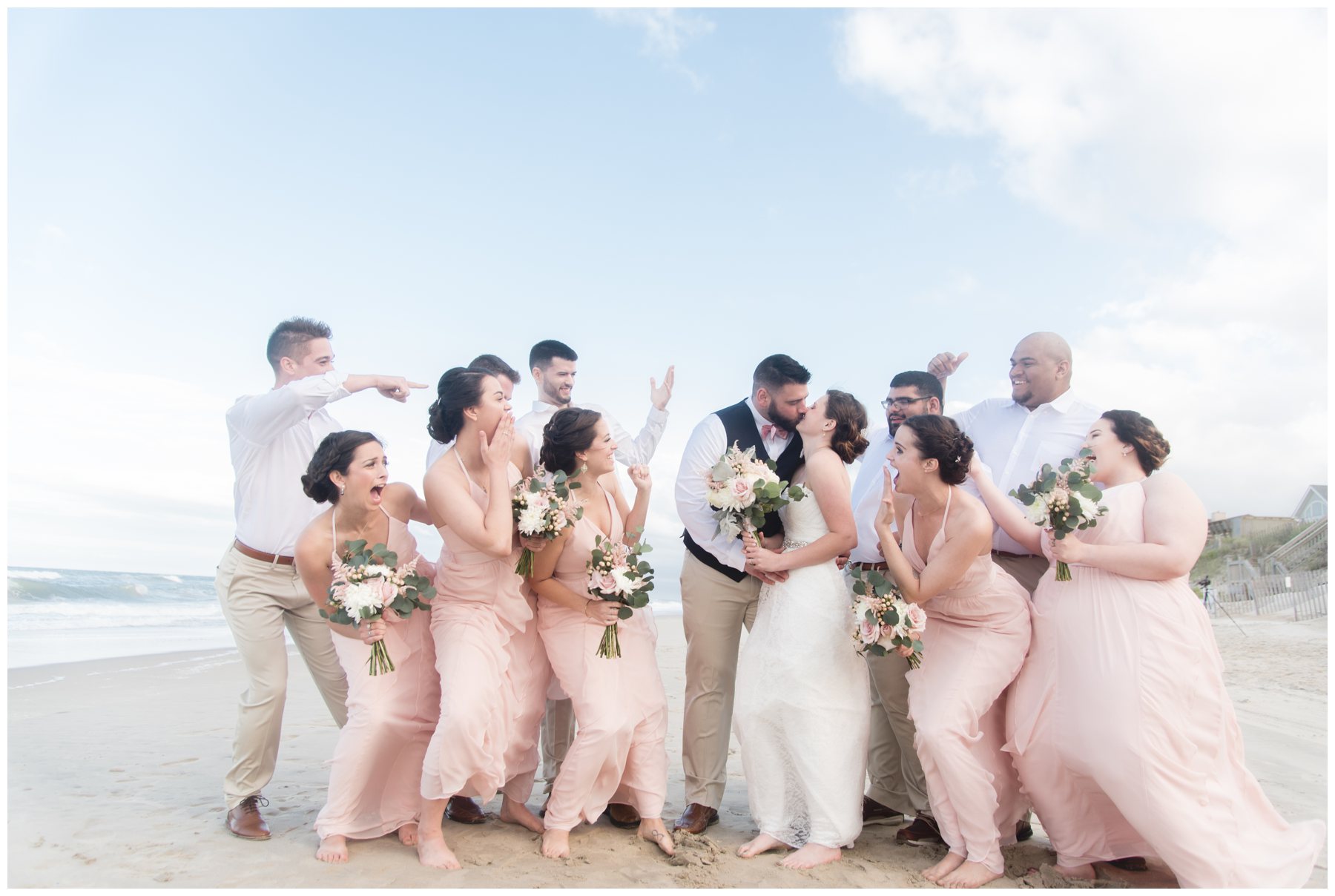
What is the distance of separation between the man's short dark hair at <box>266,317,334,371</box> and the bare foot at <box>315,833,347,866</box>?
3175mm

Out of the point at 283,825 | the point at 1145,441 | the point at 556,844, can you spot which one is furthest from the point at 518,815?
the point at 1145,441

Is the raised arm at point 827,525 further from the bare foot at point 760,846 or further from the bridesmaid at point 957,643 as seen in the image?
the bare foot at point 760,846

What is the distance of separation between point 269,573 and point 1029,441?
5.12 meters

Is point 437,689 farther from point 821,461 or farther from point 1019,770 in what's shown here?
point 1019,770

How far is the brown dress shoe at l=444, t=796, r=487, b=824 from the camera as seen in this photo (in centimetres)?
577

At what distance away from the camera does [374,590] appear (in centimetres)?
492

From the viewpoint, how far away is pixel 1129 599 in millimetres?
4887

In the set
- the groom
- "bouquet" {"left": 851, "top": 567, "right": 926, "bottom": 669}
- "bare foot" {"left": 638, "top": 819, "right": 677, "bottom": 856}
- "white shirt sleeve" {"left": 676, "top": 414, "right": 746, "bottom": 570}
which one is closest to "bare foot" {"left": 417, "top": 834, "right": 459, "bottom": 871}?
"bare foot" {"left": 638, "top": 819, "right": 677, "bottom": 856}

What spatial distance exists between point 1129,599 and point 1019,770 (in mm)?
1145

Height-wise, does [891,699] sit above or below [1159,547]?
below

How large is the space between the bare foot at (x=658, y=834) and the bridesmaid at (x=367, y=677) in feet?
4.49

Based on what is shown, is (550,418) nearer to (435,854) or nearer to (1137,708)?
(435,854)

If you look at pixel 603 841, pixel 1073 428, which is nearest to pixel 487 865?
pixel 603 841

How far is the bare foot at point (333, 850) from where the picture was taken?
196 inches
